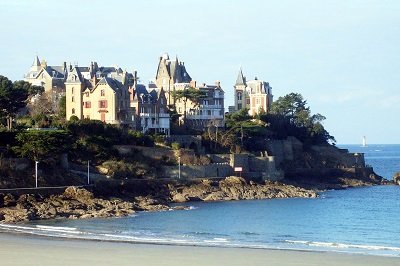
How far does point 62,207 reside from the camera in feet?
159

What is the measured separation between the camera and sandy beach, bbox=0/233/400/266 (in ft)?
99.7

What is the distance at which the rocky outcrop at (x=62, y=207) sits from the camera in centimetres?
4550

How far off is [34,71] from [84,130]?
27422mm

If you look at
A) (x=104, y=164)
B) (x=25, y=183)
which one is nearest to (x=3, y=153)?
(x=25, y=183)

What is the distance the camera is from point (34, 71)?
8619 centimetres

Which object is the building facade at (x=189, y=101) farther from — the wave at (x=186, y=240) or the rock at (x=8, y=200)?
the wave at (x=186, y=240)

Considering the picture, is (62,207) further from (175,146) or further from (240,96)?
(240,96)

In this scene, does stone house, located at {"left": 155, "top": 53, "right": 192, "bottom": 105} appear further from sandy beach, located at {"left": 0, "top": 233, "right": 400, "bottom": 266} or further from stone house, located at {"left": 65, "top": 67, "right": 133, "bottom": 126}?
sandy beach, located at {"left": 0, "top": 233, "right": 400, "bottom": 266}

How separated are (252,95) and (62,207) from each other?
45.6 m

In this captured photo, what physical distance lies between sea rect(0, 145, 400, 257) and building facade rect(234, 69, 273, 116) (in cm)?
3185

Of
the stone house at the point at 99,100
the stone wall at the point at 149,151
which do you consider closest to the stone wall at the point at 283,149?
the stone house at the point at 99,100

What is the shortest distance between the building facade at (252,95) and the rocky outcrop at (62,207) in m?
40.4

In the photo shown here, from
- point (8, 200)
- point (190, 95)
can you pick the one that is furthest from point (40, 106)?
point (8, 200)

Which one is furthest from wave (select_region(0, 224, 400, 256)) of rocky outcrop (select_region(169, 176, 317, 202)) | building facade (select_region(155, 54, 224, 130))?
building facade (select_region(155, 54, 224, 130))
